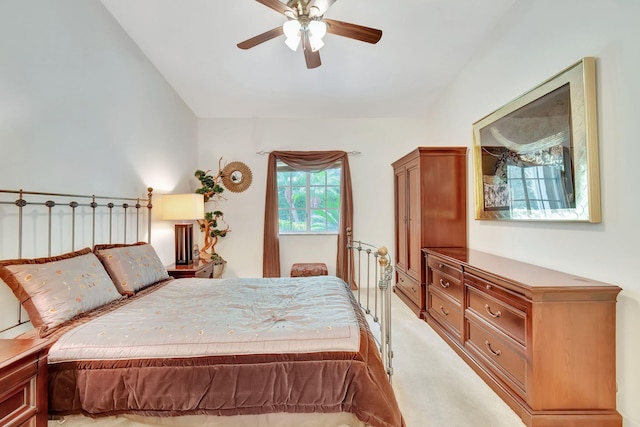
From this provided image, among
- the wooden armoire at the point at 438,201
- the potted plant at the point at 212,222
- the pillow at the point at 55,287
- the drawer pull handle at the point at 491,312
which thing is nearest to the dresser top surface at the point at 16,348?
the pillow at the point at 55,287

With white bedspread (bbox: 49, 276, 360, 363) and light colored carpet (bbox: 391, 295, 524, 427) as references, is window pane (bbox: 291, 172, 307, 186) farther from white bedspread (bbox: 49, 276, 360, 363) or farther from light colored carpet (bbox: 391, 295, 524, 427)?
white bedspread (bbox: 49, 276, 360, 363)

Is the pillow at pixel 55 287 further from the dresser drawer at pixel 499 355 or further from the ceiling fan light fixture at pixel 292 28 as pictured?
the dresser drawer at pixel 499 355

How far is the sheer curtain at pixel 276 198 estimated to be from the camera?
4.44m

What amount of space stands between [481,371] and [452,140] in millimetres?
2654

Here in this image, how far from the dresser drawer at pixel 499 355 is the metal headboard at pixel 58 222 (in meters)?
2.98

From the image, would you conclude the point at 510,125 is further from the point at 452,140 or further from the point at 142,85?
the point at 142,85

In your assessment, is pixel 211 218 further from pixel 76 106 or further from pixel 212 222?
pixel 76 106

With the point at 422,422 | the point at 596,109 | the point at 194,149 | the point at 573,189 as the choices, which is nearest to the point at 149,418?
the point at 422,422

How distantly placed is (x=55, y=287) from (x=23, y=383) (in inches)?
25.7

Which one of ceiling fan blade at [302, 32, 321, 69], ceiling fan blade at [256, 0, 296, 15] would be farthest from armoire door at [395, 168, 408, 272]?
ceiling fan blade at [256, 0, 296, 15]

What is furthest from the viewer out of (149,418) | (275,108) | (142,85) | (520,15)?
(275,108)

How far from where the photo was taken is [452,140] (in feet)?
12.0

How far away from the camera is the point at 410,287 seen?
12.0ft

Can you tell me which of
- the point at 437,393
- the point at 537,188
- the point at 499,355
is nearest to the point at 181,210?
the point at 437,393
